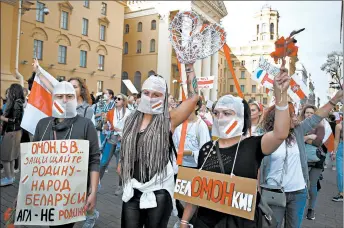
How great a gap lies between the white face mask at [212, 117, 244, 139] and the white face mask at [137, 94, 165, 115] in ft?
1.99

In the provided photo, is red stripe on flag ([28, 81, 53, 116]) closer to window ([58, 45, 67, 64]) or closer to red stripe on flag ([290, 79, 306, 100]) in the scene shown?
red stripe on flag ([290, 79, 306, 100])

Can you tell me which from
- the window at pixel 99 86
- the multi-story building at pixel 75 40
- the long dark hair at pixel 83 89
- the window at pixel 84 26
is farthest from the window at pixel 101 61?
the long dark hair at pixel 83 89

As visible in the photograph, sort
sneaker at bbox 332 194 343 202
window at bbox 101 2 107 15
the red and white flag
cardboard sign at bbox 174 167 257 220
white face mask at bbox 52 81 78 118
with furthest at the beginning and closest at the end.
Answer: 1. window at bbox 101 2 107 15
2. sneaker at bbox 332 194 343 202
3. the red and white flag
4. white face mask at bbox 52 81 78 118
5. cardboard sign at bbox 174 167 257 220

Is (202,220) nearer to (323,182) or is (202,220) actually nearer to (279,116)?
(279,116)

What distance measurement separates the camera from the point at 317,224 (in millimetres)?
6156

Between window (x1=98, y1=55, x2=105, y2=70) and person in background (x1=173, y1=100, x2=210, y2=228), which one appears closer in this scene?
person in background (x1=173, y1=100, x2=210, y2=228)

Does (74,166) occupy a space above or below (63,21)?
below

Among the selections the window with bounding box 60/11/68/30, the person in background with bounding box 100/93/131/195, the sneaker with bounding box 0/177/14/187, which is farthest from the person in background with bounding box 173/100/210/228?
the window with bounding box 60/11/68/30

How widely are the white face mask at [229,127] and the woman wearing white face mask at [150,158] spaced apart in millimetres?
399

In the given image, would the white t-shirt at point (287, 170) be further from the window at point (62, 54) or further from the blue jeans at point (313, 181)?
the window at point (62, 54)

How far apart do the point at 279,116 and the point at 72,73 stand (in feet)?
114

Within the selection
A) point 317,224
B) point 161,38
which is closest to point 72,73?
point 161,38

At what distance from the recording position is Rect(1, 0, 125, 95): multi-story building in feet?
99.7

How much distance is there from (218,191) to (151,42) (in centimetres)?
5064
